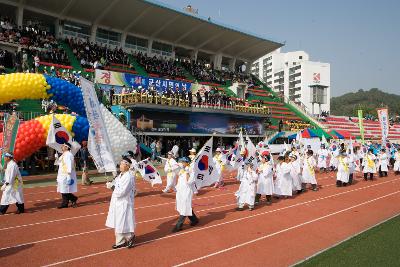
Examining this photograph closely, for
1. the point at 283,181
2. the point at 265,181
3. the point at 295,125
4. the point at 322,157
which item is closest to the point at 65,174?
the point at 265,181

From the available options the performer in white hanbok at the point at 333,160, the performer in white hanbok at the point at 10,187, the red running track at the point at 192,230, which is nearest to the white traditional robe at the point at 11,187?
the performer in white hanbok at the point at 10,187

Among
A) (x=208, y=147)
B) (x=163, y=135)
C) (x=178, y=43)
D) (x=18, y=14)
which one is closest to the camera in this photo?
(x=208, y=147)

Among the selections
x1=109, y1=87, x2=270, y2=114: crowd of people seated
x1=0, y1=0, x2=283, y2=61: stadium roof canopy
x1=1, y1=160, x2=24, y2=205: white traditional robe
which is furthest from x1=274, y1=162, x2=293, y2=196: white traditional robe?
x1=0, y1=0, x2=283, y2=61: stadium roof canopy

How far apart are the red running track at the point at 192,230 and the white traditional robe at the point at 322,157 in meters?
8.11

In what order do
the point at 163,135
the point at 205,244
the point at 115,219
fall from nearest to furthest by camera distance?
the point at 115,219 → the point at 205,244 → the point at 163,135

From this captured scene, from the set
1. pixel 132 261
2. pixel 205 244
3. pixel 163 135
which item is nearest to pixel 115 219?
pixel 132 261

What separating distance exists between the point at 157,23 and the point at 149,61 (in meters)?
4.56

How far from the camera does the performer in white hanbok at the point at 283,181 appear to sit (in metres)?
13.8

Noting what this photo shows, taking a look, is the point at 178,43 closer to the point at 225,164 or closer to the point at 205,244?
the point at 225,164

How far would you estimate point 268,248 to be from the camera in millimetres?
7754

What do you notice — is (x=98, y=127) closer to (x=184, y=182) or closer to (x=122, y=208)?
(x=184, y=182)

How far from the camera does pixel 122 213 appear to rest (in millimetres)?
7395

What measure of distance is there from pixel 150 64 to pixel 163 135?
11.3m

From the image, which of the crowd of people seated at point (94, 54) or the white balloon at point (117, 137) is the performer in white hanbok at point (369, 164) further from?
the crowd of people seated at point (94, 54)
